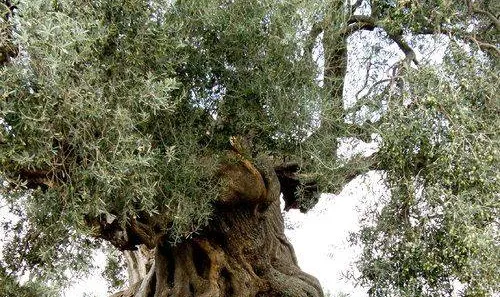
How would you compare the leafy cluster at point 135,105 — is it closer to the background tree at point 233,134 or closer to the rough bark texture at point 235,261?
the background tree at point 233,134

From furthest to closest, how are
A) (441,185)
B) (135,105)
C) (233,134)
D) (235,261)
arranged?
(235,261) → (233,134) → (441,185) → (135,105)

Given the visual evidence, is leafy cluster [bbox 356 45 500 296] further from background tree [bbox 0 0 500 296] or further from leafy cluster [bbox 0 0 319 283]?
leafy cluster [bbox 0 0 319 283]

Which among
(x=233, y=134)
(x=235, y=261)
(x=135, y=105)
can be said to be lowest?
(x=135, y=105)

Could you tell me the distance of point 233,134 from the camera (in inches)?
290

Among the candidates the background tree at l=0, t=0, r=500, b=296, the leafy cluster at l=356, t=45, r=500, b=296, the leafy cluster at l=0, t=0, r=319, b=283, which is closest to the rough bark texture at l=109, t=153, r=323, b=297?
the background tree at l=0, t=0, r=500, b=296

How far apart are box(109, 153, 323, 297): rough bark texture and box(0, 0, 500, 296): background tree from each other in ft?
0.09

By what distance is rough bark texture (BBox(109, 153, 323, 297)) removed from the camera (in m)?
8.87

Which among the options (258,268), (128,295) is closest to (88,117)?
(258,268)

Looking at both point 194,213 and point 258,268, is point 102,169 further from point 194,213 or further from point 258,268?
point 258,268

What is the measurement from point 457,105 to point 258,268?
433 centimetres

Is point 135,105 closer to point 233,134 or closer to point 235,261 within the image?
point 233,134

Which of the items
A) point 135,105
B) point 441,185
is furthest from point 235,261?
point 135,105

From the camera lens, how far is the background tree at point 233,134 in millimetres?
5332

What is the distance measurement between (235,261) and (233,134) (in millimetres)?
2679
